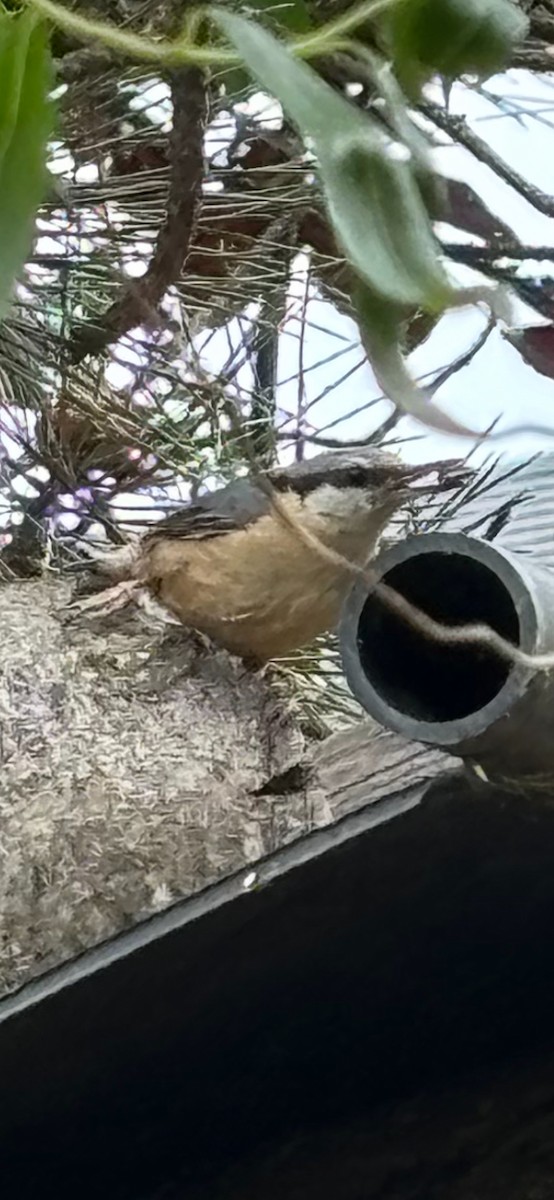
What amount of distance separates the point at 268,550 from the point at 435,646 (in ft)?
1.34

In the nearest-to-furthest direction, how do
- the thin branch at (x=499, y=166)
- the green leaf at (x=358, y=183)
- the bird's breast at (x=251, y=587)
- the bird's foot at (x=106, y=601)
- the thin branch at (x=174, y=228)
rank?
the green leaf at (x=358, y=183) → the thin branch at (x=174, y=228) → the thin branch at (x=499, y=166) → the bird's breast at (x=251, y=587) → the bird's foot at (x=106, y=601)

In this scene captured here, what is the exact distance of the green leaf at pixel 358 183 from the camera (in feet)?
1.03

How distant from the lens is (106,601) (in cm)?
96

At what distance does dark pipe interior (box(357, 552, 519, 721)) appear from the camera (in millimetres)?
418

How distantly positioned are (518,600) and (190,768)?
1.72ft

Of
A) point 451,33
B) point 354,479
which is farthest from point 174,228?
point 451,33

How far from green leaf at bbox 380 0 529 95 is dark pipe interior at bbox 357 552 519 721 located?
0.51ft

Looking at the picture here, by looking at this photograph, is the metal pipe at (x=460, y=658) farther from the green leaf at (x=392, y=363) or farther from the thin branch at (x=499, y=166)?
the thin branch at (x=499, y=166)

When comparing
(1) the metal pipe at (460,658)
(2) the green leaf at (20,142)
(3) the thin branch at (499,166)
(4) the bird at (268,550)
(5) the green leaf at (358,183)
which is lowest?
(1) the metal pipe at (460,658)

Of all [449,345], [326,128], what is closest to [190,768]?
[449,345]

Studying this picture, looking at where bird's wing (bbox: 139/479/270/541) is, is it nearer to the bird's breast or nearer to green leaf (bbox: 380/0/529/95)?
the bird's breast

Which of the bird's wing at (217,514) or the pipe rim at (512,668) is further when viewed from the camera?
the bird's wing at (217,514)

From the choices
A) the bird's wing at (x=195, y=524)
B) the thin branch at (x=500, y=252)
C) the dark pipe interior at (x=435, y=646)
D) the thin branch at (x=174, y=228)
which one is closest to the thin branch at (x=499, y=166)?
the thin branch at (x=500, y=252)

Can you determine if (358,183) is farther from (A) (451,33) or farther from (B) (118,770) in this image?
(B) (118,770)
